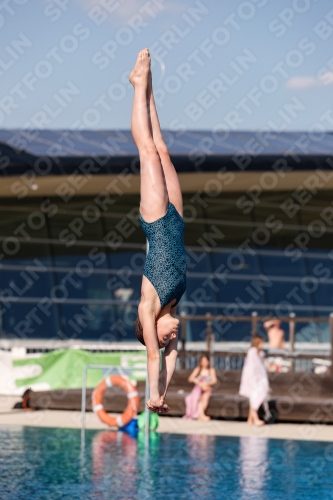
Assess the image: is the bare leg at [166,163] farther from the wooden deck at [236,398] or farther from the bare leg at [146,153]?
the wooden deck at [236,398]

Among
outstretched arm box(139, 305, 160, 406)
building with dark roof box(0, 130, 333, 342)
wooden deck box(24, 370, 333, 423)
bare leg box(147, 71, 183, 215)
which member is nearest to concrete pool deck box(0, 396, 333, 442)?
wooden deck box(24, 370, 333, 423)

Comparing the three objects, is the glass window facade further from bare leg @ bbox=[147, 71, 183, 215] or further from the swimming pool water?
bare leg @ bbox=[147, 71, 183, 215]

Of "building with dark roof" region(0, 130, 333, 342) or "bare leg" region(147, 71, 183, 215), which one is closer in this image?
"bare leg" region(147, 71, 183, 215)

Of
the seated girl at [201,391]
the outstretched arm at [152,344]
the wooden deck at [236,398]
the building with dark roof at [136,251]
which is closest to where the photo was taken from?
the outstretched arm at [152,344]

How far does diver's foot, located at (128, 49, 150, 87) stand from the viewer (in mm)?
7051

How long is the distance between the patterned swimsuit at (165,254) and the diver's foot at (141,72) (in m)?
0.94

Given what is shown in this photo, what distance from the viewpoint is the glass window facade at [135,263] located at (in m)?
29.4

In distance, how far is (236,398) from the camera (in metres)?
18.9

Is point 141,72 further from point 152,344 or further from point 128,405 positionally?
point 128,405

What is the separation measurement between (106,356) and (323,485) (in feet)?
33.8

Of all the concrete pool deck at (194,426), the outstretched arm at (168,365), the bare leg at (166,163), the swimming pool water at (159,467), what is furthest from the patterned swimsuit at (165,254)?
the concrete pool deck at (194,426)

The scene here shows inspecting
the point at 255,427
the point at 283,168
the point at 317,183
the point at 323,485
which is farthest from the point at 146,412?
the point at 317,183

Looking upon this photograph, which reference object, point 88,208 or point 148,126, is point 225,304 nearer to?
point 88,208

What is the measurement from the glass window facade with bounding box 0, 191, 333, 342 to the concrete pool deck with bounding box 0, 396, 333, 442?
30.8 ft
